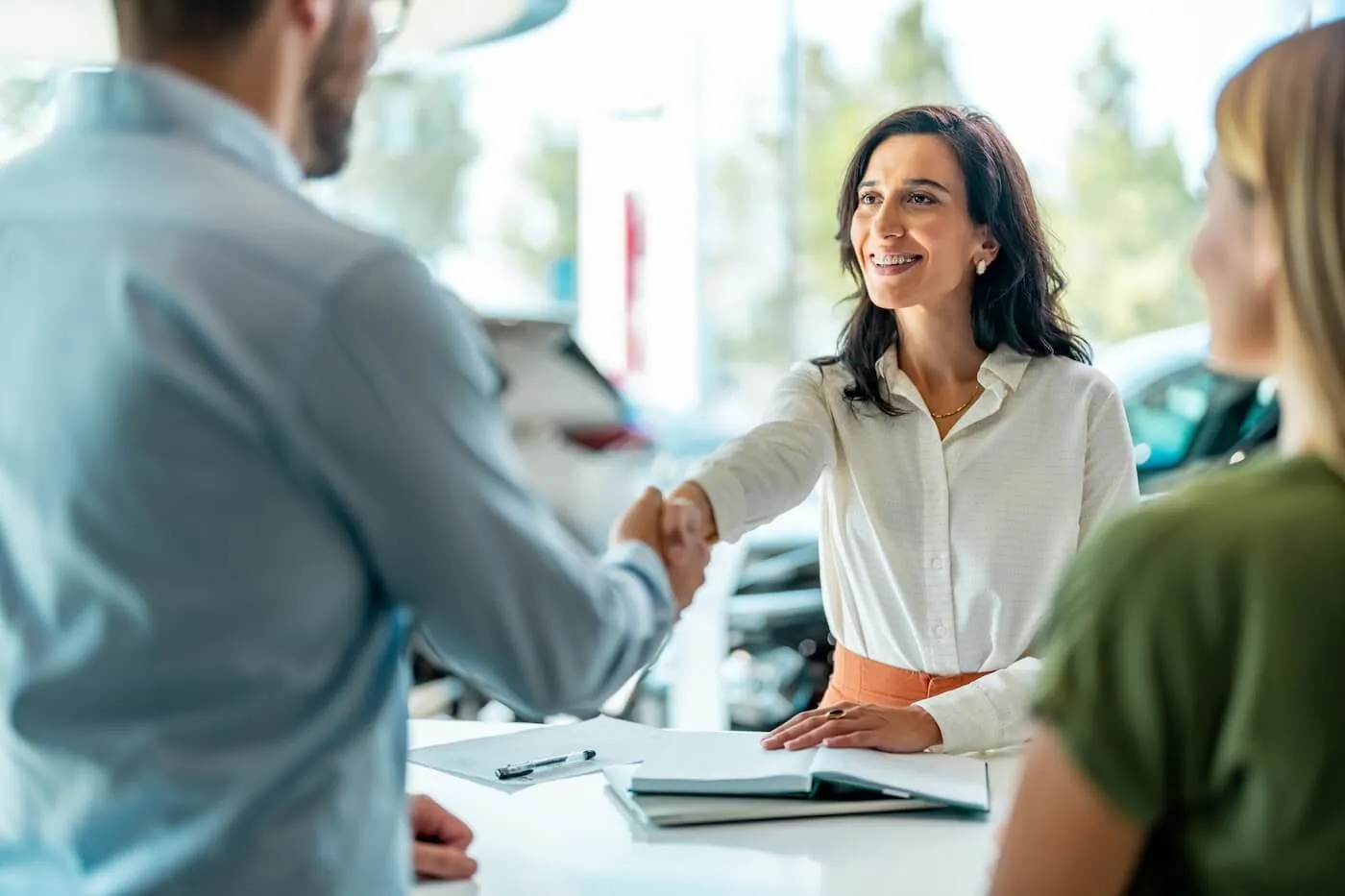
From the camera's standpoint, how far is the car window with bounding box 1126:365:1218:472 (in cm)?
412

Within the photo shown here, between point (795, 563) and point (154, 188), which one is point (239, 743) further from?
point (795, 563)

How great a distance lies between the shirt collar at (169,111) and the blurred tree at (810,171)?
4.67 m

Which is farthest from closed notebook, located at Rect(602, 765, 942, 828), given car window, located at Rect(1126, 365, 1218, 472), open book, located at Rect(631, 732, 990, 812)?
car window, located at Rect(1126, 365, 1218, 472)

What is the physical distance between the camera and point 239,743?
98cm

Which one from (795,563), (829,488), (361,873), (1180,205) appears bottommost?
(795,563)

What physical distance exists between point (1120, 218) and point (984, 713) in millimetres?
4242

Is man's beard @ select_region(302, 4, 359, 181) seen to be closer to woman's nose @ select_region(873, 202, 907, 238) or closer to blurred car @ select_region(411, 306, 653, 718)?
woman's nose @ select_region(873, 202, 907, 238)

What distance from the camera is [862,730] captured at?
1678 mm

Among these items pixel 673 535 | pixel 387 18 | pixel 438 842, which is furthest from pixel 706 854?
pixel 387 18

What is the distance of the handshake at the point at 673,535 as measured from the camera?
1.58 m

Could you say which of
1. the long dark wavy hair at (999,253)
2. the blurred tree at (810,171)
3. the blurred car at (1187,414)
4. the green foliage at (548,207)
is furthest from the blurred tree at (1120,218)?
the long dark wavy hair at (999,253)

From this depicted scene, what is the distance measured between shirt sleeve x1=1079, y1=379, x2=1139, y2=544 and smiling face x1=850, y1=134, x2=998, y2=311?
254 mm

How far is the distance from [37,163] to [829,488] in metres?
1.22

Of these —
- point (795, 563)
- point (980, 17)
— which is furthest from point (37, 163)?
point (980, 17)
